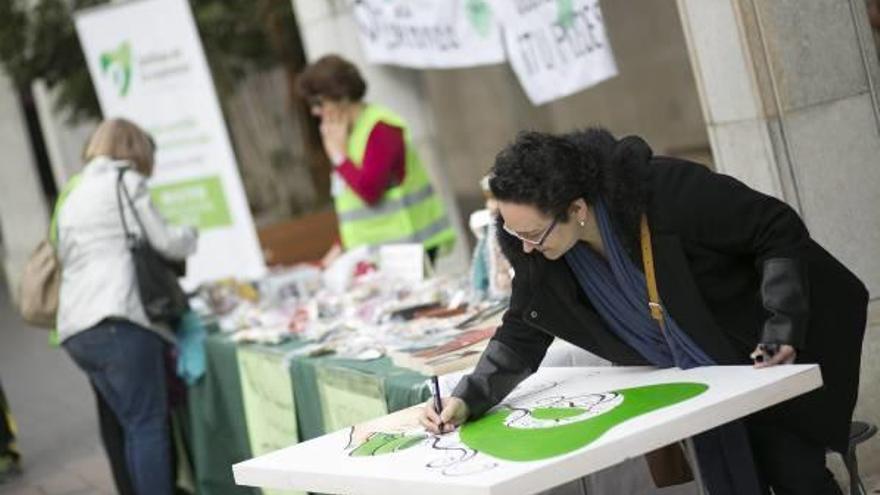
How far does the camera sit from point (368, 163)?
7.90m

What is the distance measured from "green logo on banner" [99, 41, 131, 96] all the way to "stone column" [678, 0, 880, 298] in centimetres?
525

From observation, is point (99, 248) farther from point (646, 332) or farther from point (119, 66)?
point (646, 332)

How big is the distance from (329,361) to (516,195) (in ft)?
7.43

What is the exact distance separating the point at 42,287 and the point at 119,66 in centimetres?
308

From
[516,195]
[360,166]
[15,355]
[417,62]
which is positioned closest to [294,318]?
[360,166]

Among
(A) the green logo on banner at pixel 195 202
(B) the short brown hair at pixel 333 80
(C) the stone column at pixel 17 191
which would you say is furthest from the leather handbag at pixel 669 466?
(C) the stone column at pixel 17 191

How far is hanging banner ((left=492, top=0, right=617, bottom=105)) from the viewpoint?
25.3ft

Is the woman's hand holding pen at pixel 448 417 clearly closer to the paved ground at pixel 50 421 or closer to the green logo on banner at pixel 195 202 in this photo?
the paved ground at pixel 50 421

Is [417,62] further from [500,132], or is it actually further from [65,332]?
[500,132]

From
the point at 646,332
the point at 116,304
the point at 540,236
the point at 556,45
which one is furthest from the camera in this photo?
the point at 556,45

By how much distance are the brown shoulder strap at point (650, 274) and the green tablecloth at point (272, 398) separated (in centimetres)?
114

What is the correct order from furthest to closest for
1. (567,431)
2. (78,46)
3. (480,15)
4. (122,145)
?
(78,46) → (480,15) → (122,145) → (567,431)

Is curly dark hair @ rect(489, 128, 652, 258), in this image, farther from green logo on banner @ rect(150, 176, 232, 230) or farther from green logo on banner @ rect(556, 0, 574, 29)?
green logo on banner @ rect(150, 176, 232, 230)

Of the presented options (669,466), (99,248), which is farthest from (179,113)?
(669,466)
